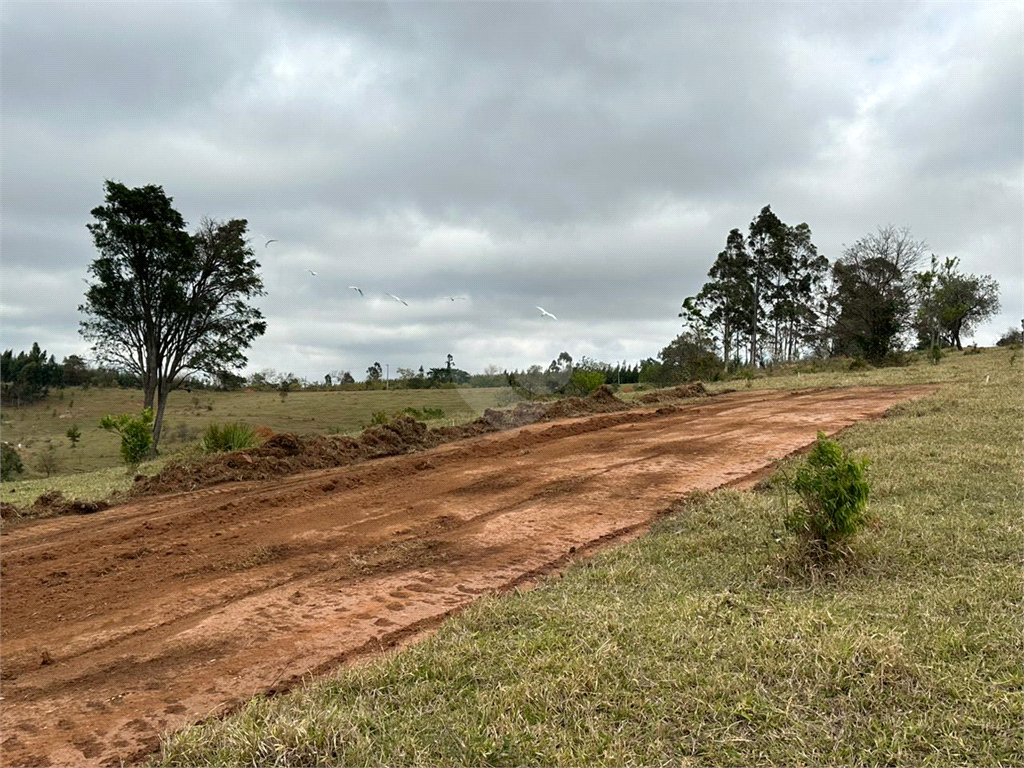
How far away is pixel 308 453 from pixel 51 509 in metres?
3.19

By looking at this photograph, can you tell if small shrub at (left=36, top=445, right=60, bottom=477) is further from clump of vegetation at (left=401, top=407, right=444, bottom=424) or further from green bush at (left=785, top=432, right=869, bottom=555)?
green bush at (left=785, top=432, right=869, bottom=555)

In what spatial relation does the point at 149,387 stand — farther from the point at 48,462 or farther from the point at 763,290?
the point at 763,290

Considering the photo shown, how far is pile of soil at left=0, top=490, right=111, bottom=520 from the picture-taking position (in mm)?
7730

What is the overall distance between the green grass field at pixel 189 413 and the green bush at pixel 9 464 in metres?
0.26

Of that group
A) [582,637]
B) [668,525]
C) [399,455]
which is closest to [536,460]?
[399,455]

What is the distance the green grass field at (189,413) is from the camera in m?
19.6

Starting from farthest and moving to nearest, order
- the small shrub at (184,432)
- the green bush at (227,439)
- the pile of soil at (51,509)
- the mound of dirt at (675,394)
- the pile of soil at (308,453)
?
the small shrub at (184,432)
the mound of dirt at (675,394)
the green bush at (227,439)
the pile of soil at (308,453)
the pile of soil at (51,509)

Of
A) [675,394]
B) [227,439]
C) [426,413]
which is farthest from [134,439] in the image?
[675,394]

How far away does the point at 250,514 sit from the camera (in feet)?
23.3

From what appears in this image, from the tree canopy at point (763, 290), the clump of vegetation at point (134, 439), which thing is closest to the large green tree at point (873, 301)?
the tree canopy at point (763, 290)

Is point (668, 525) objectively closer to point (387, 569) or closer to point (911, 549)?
point (911, 549)

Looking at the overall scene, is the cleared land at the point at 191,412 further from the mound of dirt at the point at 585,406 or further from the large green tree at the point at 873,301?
the large green tree at the point at 873,301

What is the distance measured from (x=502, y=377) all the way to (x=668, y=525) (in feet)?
34.7

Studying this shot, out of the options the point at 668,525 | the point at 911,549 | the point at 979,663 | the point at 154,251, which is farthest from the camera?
the point at 154,251
